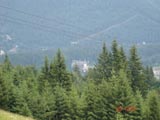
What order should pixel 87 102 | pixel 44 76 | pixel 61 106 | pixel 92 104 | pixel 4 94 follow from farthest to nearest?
pixel 44 76 < pixel 61 106 < pixel 4 94 < pixel 87 102 < pixel 92 104

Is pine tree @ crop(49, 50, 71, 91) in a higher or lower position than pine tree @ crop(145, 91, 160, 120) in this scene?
higher

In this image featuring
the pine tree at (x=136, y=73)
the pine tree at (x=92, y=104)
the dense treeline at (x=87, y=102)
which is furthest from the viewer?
the pine tree at (x=136, y=73)

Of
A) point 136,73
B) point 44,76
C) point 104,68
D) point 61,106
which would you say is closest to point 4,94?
point 61,106

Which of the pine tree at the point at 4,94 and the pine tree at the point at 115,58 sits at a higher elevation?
the pine tree at the point at 115,58

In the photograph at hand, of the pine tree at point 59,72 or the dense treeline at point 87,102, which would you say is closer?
the dense treeline at point 87,102

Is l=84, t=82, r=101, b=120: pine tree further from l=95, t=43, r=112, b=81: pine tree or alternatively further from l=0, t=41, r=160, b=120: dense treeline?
l=95, t=43, r=112, b=81: pine tree

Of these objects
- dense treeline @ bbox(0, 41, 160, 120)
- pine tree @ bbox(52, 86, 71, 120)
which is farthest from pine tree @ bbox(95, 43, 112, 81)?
pine tree @ bbox(52, 86, 71, 120)

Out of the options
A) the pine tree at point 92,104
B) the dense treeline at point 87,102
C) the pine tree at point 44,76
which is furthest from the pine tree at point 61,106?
the pine tree at point 44,76

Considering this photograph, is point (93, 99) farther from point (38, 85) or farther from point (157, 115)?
point (38, 85)

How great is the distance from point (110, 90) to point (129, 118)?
6336 millimetres

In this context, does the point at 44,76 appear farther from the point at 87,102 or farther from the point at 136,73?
the point at 87,102

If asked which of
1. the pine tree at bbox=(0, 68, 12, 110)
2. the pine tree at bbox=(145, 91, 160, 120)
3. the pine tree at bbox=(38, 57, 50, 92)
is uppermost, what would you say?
the pine tree at bbox=(38, 57, 50, 92)

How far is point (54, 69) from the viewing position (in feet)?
340

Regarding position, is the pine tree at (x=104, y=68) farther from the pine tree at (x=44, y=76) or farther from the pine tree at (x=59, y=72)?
the pine tree at (x=59, y=72)
